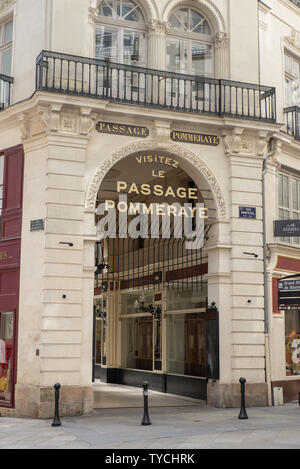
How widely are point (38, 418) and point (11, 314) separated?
8.76 ft

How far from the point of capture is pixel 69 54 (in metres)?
14.4

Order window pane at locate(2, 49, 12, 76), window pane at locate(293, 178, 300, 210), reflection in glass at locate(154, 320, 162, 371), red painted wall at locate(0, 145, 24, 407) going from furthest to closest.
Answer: reflection in glass at locate(154, 320, 162, 371) → window pane at locate(293, 178, 300, 210) → window pane at locate(2, 49, 12, 76) → red painted wall at locate(0, 145, 24, 407)

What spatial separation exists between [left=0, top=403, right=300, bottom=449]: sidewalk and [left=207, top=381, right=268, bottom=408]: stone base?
1.12 feet

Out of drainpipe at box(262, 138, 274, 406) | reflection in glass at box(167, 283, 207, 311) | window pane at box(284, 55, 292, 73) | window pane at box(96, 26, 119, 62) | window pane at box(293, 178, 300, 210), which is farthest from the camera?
window pane at box(284, 55, 292, 73)

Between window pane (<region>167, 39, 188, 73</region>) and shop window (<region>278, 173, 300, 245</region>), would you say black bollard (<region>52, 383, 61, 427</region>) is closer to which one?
shop window (<region>278, 173, 300, 245</region>)

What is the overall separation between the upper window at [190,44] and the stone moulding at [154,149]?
232 centimetres

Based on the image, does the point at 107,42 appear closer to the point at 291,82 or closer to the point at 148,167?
the point at 148,167

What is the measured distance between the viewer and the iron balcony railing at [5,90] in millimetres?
15277

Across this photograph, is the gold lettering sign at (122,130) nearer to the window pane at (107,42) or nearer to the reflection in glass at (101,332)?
the window pane at (107,42)

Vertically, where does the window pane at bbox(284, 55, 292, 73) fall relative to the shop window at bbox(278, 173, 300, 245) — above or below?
above

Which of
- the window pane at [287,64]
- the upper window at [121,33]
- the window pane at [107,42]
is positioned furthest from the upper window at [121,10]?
the window pane at [287,64]

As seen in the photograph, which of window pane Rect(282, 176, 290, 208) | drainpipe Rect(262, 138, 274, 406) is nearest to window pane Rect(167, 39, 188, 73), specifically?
drainpipe Rect(262, 138, 274, 406)

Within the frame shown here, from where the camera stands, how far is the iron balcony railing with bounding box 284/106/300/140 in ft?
58.4
